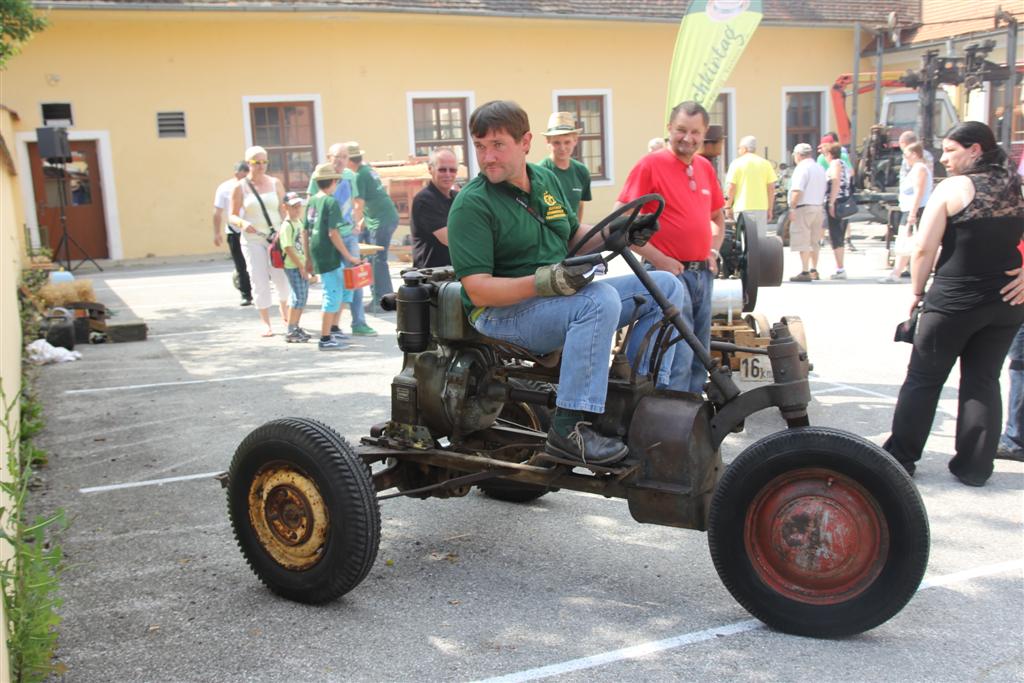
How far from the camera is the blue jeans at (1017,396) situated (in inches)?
220

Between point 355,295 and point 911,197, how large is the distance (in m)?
7.27

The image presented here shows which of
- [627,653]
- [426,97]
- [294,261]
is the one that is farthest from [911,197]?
[426,97]

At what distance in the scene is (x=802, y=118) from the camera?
2806 centimetres

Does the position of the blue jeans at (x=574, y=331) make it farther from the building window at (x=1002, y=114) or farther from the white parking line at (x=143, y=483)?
the building window at (x=1002, y=114)

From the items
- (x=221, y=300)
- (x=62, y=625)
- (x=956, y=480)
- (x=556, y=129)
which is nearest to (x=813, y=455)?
(x=956, y=480)

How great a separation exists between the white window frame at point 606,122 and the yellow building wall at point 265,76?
0.38 ft

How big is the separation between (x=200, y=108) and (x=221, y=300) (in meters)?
8.16

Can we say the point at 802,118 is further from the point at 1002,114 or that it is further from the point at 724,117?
the point at 1002,114

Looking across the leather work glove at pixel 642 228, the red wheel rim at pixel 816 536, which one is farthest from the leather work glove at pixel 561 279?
the red wheel rim at pixel 816 536

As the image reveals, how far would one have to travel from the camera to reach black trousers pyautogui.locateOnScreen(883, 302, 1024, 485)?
16.7ft

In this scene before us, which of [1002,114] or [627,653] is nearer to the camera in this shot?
[627,653]

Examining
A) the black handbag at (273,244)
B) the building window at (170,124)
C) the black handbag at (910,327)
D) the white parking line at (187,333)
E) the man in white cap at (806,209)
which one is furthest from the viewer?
the building window at (170,124)

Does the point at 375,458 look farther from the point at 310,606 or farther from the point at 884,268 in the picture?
the point at 884,268

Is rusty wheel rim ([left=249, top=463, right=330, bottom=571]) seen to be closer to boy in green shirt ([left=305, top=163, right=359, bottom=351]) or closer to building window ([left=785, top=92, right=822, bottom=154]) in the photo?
boy in green shirt ([left=305, top=163, right=359, bottom=351])
